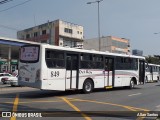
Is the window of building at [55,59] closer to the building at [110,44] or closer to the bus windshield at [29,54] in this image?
the bus windshield at [29,54]

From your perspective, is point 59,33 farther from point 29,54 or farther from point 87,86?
point 29,54

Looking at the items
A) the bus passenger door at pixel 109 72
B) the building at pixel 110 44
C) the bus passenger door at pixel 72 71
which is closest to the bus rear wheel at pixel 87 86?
the bus passenger door at pixel 72 71

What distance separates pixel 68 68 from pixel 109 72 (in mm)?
4571

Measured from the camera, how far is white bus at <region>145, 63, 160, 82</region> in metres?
41.4

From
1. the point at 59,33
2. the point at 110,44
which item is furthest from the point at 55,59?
the point at 110,44

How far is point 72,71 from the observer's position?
747 inches

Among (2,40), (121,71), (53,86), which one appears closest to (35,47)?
(53,86)

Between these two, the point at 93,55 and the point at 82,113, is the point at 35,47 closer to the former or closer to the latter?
the point at 93,55

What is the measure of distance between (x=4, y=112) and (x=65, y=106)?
3075mm

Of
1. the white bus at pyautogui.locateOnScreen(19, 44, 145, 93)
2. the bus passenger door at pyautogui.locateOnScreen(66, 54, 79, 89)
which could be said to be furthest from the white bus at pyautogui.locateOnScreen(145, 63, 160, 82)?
the bus passenger door at pyautogui.locateOnScreen(66, 54, 79, 89)

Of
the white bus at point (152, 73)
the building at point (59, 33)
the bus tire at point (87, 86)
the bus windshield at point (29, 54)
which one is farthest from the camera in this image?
the building at point (59, 33)

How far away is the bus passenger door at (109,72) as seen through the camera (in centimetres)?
2201

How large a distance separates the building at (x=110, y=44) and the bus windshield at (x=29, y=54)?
296ft

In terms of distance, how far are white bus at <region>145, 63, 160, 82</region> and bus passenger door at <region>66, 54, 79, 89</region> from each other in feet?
76.7
